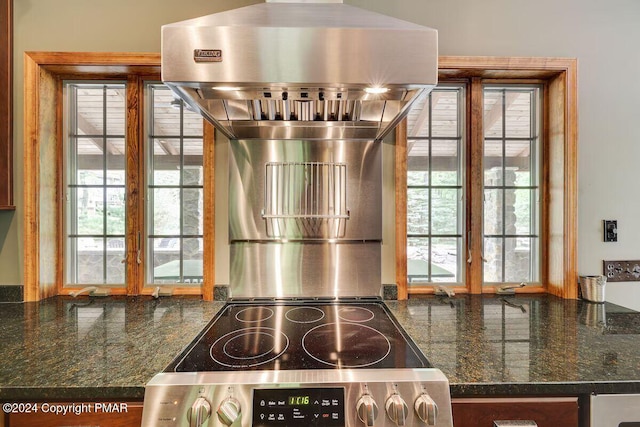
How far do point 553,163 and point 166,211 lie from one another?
2159 millimetres

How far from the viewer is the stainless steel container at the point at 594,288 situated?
5.20ft

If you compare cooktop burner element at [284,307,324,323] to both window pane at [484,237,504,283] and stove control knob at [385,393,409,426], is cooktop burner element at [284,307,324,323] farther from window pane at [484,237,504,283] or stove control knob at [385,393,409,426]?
window pane at [484,237,504,283]

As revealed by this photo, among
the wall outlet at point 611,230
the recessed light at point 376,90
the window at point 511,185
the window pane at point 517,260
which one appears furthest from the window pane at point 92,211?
the wall outlet at point 611,230

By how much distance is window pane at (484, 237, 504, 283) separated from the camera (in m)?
1.80

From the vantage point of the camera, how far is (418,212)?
1.78m

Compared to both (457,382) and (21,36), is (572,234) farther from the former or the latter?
(21,36)

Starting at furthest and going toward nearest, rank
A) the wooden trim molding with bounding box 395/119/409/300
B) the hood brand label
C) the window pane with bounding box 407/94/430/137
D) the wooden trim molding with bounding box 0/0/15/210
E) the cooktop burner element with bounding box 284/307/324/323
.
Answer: the window pane with bounding box 407/94/430/137
the wooden trim molding with bounding box 395/119/409/300
the wooden trim molding with bounding box 0/0/15/210
the cooktop burner element with bounding box 284/307/324/323
the hood brand label

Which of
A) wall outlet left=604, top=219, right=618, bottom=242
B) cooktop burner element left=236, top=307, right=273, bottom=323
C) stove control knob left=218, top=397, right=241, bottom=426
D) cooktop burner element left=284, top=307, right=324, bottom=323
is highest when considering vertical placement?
wall outlet left=604, top=219, right=618, bottom=242

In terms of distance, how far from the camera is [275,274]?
1658mm

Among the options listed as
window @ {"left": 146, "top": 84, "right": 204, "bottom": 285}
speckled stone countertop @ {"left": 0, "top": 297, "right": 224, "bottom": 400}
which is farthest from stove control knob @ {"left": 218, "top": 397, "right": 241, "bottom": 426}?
window @ {"left": 146, "top": 84, "right": 204, "bottom": 285}

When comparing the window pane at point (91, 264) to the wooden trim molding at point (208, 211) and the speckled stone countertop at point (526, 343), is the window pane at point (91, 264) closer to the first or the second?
the wooden trim molding at point (208, 211)

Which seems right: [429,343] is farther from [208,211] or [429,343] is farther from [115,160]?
[115,160]

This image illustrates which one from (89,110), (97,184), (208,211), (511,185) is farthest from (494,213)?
(89,110)

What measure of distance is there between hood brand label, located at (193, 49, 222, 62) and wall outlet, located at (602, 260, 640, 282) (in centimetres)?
212
